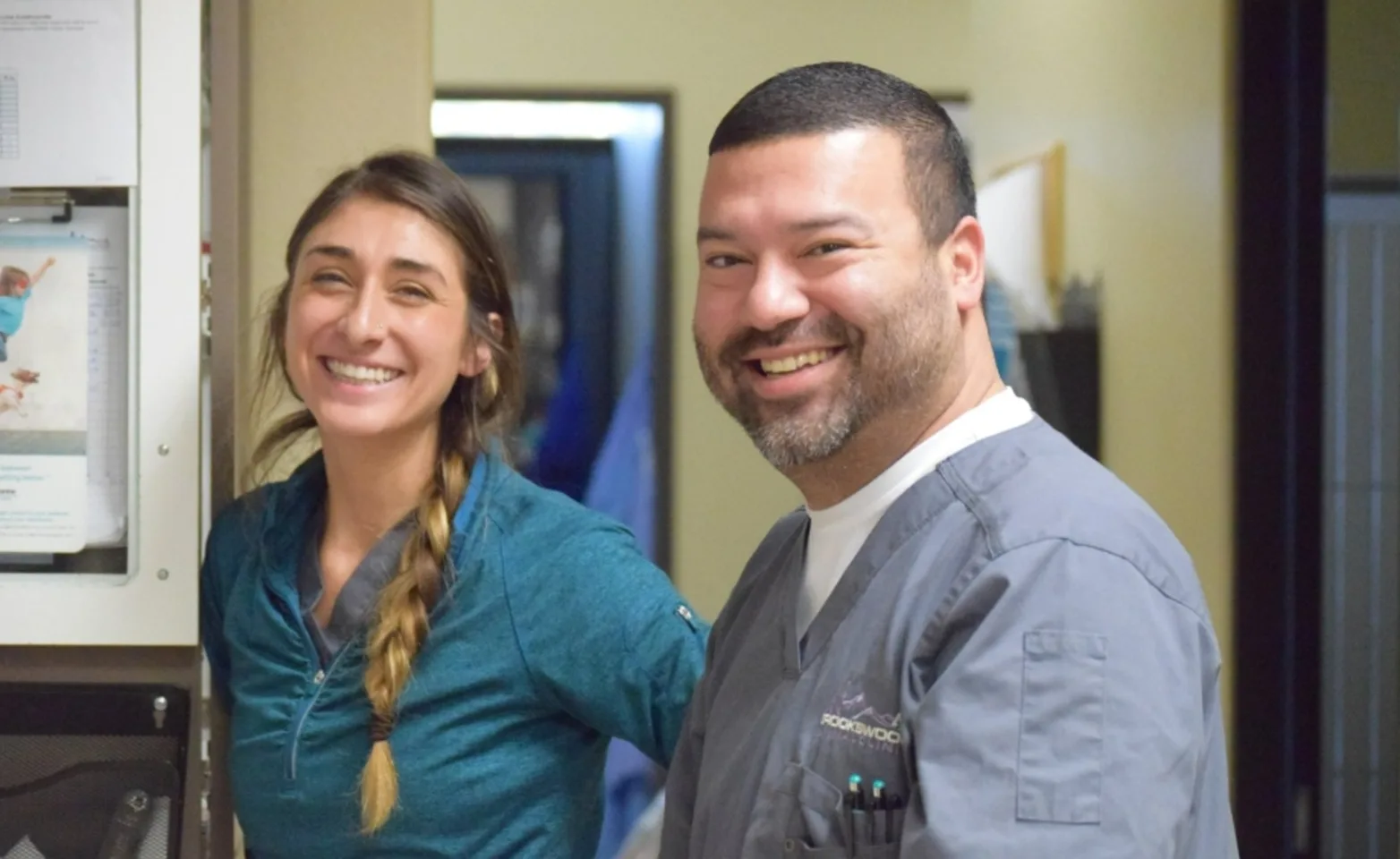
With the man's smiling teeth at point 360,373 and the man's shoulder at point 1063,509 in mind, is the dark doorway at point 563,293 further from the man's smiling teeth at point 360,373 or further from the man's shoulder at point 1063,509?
the man's shoulder at point 1063,509

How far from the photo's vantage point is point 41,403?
1367mm

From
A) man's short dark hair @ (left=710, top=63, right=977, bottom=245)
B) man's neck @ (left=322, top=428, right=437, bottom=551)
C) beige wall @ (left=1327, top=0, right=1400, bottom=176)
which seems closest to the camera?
man's short dark hair @ (left=710, top=63, right=977, bottom=245)

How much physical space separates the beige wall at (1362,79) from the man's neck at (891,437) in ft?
3.77

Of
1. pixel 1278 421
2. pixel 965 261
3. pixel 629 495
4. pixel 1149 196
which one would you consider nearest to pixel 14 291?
pixel 629 495

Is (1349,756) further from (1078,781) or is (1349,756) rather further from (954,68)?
(1078,781)

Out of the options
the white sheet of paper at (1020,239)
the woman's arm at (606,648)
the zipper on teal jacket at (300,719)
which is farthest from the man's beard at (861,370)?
the white sheet of paper at (1020,239)

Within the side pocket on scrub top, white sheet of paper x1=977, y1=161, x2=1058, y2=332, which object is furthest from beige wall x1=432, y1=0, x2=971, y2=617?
the side pocket on scrub top

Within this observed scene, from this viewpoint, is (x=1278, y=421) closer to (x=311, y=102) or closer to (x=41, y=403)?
(x=311, y=102)

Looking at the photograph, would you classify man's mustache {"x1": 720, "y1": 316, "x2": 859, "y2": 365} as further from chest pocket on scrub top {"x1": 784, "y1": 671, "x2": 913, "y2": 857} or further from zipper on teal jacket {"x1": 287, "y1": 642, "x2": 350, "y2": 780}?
zipper on teal jacket {"x1": 287, "y1": 642, "x2": 350, "y2": 780}

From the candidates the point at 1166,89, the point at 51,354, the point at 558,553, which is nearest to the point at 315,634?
the point at 558,553

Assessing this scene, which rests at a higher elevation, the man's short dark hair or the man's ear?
the man's short dark hair

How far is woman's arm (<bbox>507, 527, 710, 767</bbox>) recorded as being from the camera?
1.25 metres

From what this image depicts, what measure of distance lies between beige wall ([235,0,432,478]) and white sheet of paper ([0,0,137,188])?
140 mm

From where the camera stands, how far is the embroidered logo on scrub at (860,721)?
2.72ft
